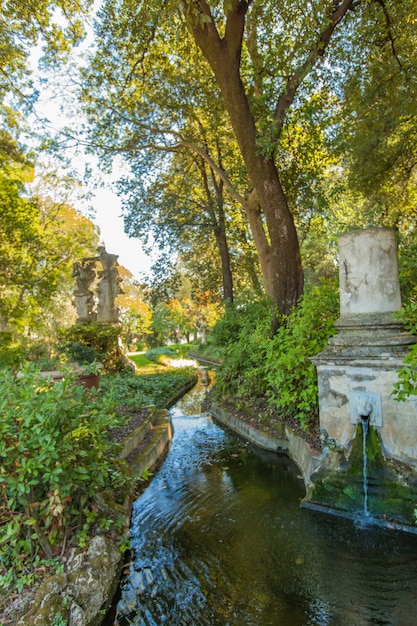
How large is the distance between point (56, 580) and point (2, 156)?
1500cm

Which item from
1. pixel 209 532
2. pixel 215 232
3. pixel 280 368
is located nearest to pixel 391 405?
pixel 280 368

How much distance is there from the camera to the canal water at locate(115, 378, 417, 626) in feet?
8.60

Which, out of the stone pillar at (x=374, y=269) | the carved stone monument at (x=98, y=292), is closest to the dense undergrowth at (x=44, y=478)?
the stone pillar at (x=374, y=269)

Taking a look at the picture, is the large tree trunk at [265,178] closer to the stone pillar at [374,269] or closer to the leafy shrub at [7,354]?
the stone pillar at [374,269]

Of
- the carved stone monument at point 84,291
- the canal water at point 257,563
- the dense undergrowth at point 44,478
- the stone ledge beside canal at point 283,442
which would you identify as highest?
the carved stone monument at point 84,291

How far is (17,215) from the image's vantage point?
14.7 metres

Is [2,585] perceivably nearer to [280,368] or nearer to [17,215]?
[280,368]

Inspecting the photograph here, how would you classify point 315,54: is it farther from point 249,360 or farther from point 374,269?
point 249,360

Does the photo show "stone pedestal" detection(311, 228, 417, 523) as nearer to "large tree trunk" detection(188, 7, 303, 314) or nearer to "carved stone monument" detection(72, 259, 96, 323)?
"large tree trunk" detection(188, 7, 303, 314)

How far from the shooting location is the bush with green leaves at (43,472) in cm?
256

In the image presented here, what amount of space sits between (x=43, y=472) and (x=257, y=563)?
6.05ft

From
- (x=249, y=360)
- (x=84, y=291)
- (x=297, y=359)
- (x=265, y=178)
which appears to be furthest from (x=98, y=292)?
(x=297, y=359)

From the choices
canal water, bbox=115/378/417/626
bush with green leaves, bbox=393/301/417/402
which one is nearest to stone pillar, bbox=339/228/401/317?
bush with green leaves, bbox=393/301/417/402

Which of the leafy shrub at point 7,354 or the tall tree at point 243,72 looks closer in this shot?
the tall tree at point 243,72
